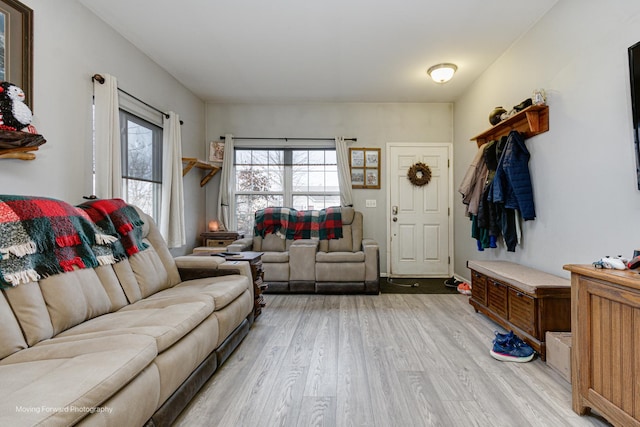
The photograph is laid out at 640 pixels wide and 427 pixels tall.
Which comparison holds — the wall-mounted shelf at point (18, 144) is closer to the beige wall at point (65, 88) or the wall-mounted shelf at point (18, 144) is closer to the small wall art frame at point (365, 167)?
the beige wall at point (65, 88)

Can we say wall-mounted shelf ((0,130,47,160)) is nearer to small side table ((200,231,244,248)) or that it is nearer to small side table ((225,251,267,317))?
Result: small side table ((225,251,267,317))

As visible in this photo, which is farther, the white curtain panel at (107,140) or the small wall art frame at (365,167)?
the small wall art frame at (365,167)

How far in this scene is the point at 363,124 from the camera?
15.7 feet

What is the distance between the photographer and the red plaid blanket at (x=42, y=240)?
1.40 metres

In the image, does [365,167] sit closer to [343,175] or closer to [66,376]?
[343,175]

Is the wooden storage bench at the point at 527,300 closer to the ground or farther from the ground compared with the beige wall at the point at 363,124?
closer to the ground

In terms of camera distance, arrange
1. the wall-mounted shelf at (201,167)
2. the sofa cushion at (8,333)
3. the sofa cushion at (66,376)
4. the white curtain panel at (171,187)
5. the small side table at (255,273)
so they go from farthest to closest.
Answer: the wall-mounted shelf at (201,167) → the white curtain panel at (171,187) → the small side table at (255,273) → the sofa cushion at (8,333) → the sofa cushion at (66,376)

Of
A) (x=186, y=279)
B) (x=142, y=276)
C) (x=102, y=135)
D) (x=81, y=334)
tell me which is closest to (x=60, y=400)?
(x=81, y=334)

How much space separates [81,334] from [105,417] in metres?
0.58

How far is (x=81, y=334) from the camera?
1415mm

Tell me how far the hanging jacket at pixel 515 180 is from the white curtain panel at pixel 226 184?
350cm

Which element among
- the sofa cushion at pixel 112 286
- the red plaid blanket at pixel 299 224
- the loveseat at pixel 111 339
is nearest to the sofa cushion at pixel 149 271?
the loveseat at pixel 111 339

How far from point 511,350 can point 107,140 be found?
3.46 meters

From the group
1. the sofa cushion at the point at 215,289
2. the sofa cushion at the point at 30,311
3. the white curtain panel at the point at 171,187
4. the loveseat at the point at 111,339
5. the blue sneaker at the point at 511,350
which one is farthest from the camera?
the white curtain panel at the point at 171,187
